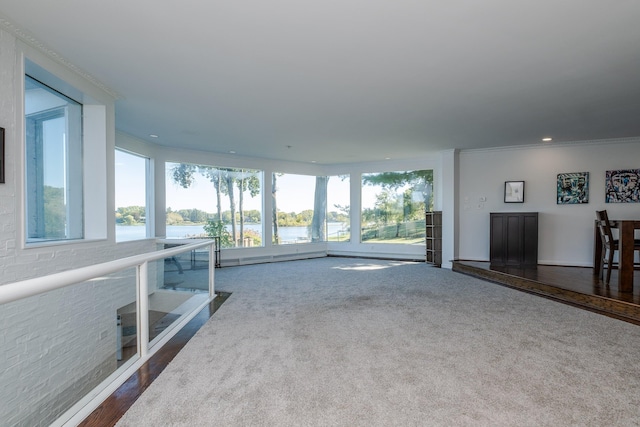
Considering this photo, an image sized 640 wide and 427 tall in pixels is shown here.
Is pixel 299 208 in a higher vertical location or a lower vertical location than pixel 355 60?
lower

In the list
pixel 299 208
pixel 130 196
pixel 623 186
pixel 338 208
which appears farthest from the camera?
pixel 338 208

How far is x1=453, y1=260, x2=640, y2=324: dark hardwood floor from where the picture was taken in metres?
3.68

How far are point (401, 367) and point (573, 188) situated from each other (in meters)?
→ 6.03

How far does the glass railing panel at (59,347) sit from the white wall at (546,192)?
662cm

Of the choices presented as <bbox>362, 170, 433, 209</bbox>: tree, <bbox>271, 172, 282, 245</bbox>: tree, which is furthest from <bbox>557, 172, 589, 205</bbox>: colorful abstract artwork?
<bbox>271, 172, 282, 245</bbox>: tree

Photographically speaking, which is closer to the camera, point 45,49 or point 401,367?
point 401,367

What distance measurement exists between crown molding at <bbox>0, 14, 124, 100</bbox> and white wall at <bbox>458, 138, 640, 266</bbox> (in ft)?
22.0

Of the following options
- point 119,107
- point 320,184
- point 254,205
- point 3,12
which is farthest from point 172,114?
point 320,184

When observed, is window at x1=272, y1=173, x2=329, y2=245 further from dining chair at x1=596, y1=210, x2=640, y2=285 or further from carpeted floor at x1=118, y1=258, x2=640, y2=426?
dining chair at x1=596, y1=210, x2=640, y2=285

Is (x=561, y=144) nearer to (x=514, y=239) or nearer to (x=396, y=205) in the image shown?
(x=514, y=239)

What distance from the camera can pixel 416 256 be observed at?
27.1 feet

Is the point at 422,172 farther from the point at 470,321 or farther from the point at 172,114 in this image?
the point at 172,114

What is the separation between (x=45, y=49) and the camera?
2.78 m

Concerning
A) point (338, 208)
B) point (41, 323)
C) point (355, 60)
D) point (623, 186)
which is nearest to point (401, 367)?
point (41, 323)
